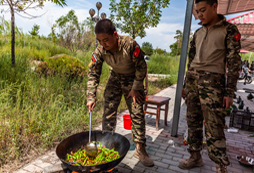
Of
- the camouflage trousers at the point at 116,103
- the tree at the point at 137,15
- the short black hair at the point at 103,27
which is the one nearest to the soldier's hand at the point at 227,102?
the camouflage trousers at the point at 116,103

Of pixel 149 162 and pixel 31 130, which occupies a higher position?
pixel 31 130

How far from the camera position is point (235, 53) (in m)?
2.06

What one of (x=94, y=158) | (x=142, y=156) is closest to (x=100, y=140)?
(x=94, y=158)

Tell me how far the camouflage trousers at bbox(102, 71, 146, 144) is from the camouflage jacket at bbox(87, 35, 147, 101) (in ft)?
0.65

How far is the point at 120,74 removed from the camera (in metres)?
2.82

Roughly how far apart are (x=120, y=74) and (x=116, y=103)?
458 mm

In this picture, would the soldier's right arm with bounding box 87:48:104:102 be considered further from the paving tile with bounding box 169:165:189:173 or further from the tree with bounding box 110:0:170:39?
the tree with bounding box 110:0:170:39

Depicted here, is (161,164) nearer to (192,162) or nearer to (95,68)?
(192,162)

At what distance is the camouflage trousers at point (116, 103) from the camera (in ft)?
9.02

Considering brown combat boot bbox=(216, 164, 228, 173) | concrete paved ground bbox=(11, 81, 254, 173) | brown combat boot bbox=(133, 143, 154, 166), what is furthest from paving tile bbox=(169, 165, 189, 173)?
brown combat boot bbox=(216, 164, 228, 173)

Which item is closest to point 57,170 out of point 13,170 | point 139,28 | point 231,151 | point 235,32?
point 13,170

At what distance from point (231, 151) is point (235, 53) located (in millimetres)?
2163

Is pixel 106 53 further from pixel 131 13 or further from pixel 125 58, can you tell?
pixel 131 13

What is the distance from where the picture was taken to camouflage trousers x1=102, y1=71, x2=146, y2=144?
275 centimetres
